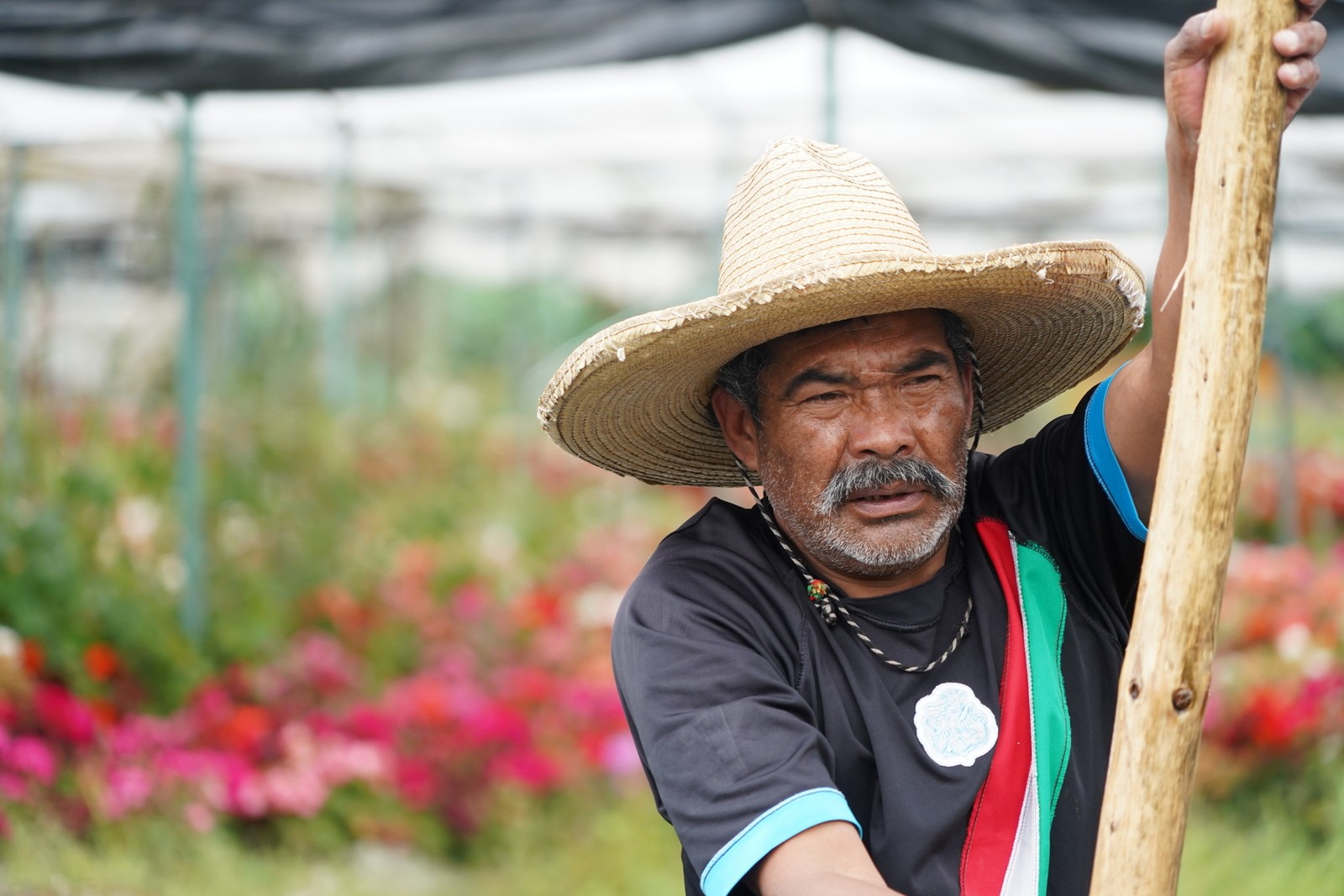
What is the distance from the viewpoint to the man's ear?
1.95m

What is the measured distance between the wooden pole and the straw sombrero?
29 cm

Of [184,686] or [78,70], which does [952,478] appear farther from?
[184,686]

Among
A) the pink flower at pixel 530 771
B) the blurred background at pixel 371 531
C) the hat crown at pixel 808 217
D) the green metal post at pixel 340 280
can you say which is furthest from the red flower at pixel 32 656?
the green metal post at pixel 340 280

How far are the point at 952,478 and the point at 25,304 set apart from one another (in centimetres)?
745

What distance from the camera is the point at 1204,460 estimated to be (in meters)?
1.34

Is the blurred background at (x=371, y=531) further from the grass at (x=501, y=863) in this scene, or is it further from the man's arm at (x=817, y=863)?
the man's arm at (x=817, y=863)

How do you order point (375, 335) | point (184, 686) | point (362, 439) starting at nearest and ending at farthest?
point (184, 686)
point (362, 439)
point (375, 335)

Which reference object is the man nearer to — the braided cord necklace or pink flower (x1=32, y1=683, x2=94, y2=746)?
the braided cord necklace

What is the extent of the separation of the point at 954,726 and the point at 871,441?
1.21 ft

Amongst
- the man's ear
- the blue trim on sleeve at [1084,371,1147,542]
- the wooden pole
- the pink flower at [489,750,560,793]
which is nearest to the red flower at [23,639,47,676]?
the pink flower at [489,750,560,793]

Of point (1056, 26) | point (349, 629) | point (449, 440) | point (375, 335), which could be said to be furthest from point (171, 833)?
point (375, 335)

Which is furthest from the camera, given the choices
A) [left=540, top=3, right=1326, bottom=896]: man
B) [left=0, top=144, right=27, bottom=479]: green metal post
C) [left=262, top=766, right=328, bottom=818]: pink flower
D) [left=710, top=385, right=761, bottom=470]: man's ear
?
[left=0, top=144, right=27, bottom=479]: green metal post

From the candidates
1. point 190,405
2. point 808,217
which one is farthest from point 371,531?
point 808,217

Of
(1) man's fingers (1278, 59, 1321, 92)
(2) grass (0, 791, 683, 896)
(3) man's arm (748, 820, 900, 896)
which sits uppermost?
(1) man's fingers (1278, 59, 1321, 92)
